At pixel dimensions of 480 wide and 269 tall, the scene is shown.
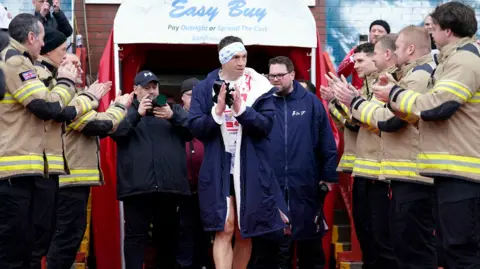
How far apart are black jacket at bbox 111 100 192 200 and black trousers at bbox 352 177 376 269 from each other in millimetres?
1565

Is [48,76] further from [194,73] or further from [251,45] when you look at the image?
[194,73]

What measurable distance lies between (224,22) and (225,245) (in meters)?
3.18

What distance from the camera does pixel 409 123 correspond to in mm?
6977

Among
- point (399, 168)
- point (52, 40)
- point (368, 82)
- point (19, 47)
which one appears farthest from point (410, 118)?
point (52, 40)

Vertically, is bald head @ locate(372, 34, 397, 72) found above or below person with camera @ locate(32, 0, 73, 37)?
below

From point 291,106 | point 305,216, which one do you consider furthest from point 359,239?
point 291,106

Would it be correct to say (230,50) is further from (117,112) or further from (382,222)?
(382,222)

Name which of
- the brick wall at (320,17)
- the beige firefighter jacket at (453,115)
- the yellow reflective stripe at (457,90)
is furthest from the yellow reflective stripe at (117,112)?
the brick wall at (320,17)

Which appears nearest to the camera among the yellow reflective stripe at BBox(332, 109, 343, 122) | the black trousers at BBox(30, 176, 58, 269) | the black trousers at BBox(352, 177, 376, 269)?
the black trousers at BBox(30, 176, 58, 269)

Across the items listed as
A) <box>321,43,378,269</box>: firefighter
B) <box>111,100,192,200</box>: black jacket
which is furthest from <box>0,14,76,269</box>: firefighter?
<box>321,43,378,269</box>: firefighter

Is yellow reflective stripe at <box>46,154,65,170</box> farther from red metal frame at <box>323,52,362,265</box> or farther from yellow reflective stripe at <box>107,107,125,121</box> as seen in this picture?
red metal frame at <box>323,52,362,265</box>

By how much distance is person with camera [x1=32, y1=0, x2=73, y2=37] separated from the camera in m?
10.4

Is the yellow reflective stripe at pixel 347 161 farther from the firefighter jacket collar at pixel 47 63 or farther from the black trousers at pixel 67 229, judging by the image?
the firefighter jacket collar at pixel 47 63

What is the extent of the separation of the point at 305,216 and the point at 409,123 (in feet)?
6.02
